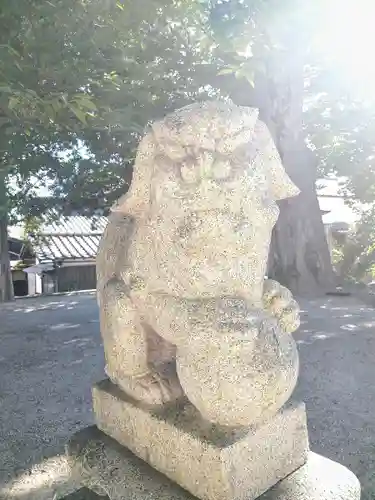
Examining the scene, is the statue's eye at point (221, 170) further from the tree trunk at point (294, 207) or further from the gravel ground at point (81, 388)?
the tree trunk at point (294, 207)

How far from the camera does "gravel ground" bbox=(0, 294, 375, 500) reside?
1804 millimetres

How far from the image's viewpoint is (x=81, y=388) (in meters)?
2.69

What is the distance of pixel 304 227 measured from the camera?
610cm

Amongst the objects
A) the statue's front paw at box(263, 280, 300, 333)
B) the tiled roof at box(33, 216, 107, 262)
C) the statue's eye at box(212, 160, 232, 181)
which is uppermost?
the tiled roof at box(33, 216, 107, 262)

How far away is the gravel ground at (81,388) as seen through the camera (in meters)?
1.80

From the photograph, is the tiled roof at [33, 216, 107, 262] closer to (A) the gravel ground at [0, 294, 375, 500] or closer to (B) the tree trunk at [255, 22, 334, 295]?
(B) the tree trunk at [255, 22, 334, 295]

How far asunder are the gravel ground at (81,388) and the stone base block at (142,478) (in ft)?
0.33

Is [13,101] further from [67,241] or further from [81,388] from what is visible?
[67,241]

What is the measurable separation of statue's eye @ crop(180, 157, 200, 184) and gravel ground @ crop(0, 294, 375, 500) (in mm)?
862

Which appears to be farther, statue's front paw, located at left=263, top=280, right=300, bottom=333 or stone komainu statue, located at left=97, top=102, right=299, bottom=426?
statue's front paw, located at left=263, top=280, right=300, bottom=333

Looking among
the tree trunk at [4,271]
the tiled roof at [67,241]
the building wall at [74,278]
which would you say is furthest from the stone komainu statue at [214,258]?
the building wall at [74,278]

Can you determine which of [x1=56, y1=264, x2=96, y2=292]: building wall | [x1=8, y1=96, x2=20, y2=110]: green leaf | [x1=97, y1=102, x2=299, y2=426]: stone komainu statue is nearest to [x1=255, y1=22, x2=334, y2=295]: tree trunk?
[x1=8, y1=96, x2=20, y2=110]: green leaf

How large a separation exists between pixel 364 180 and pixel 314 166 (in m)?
0.89

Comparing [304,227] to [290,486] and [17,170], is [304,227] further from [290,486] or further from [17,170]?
[290,486]
